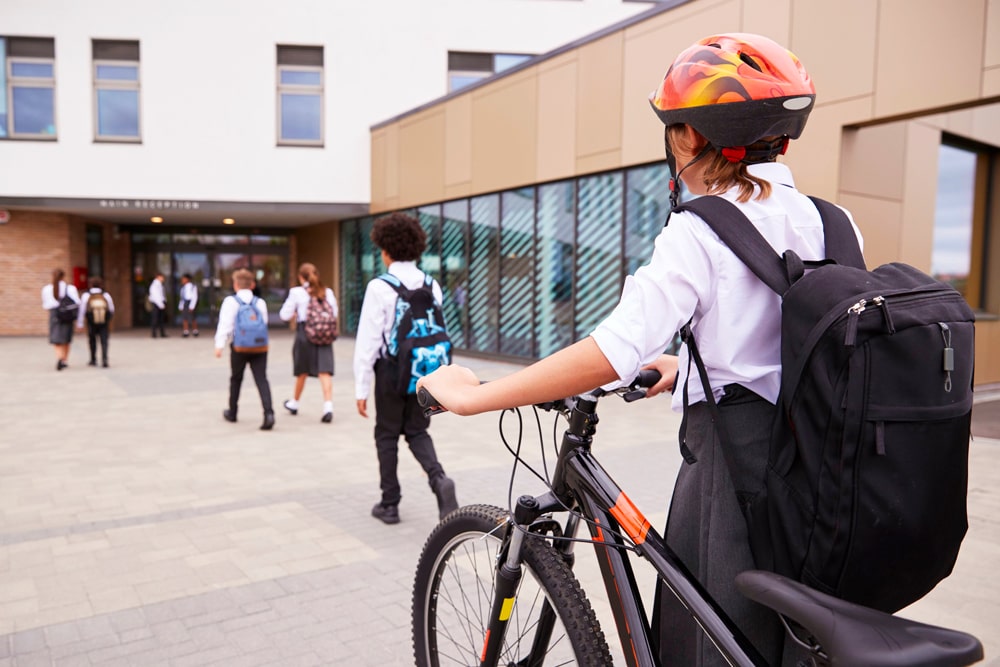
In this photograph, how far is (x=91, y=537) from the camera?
436 cm

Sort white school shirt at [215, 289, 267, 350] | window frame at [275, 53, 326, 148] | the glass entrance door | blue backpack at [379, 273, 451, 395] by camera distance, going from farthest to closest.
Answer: the glass entrance door → window frame at [275, 53, 326, 148] → white school shirt at [215, 289, 267, 350] → blue backpack at [379, 273, 451, 395]

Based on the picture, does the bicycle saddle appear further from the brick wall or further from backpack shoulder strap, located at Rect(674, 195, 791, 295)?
the brick wall

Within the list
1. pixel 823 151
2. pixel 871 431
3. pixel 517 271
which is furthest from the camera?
pixel 517 271

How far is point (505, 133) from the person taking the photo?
13.5 m

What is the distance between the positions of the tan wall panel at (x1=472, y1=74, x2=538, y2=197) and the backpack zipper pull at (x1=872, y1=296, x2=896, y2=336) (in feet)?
39.1

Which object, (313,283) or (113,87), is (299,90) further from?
(313,283)

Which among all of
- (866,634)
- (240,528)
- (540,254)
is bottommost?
(240,528)

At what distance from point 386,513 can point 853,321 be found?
387 centimetres

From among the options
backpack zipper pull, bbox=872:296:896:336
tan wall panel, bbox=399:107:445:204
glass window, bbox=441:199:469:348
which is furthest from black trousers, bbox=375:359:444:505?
tan wall panel, bbox=399:107:445:204

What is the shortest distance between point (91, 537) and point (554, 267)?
919 cm

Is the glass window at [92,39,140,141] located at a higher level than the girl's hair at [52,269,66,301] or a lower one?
higher

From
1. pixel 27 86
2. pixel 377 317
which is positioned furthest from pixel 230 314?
pixel 27 86

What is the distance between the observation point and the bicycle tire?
1.71 m

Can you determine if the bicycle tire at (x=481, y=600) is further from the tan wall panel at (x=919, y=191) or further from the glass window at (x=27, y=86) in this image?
the glass window at (x=27, y=86)
